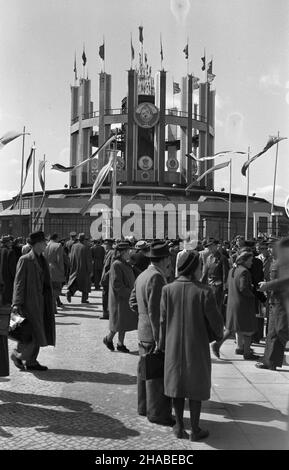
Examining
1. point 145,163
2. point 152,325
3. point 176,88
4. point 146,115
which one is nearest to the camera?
point 152,325

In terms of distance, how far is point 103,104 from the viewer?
54375 mm

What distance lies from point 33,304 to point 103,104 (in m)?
49.3

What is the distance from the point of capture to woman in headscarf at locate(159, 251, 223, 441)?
15.8ft

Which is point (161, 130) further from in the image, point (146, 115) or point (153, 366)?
point (153, 366)

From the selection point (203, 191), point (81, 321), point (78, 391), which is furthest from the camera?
point (203, 191)

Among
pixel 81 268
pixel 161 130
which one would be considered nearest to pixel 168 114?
pixel 161 130

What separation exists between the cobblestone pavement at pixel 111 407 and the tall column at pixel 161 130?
1813 inches

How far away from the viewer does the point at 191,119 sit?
180 ft

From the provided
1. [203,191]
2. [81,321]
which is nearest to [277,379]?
[81,321]

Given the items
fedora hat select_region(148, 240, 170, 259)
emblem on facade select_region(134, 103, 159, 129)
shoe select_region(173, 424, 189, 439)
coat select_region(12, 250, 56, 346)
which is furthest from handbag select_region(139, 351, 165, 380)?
emblem on facade select_region(134, 103, 159, 129)

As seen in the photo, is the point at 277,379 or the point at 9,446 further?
the point at 277,379
